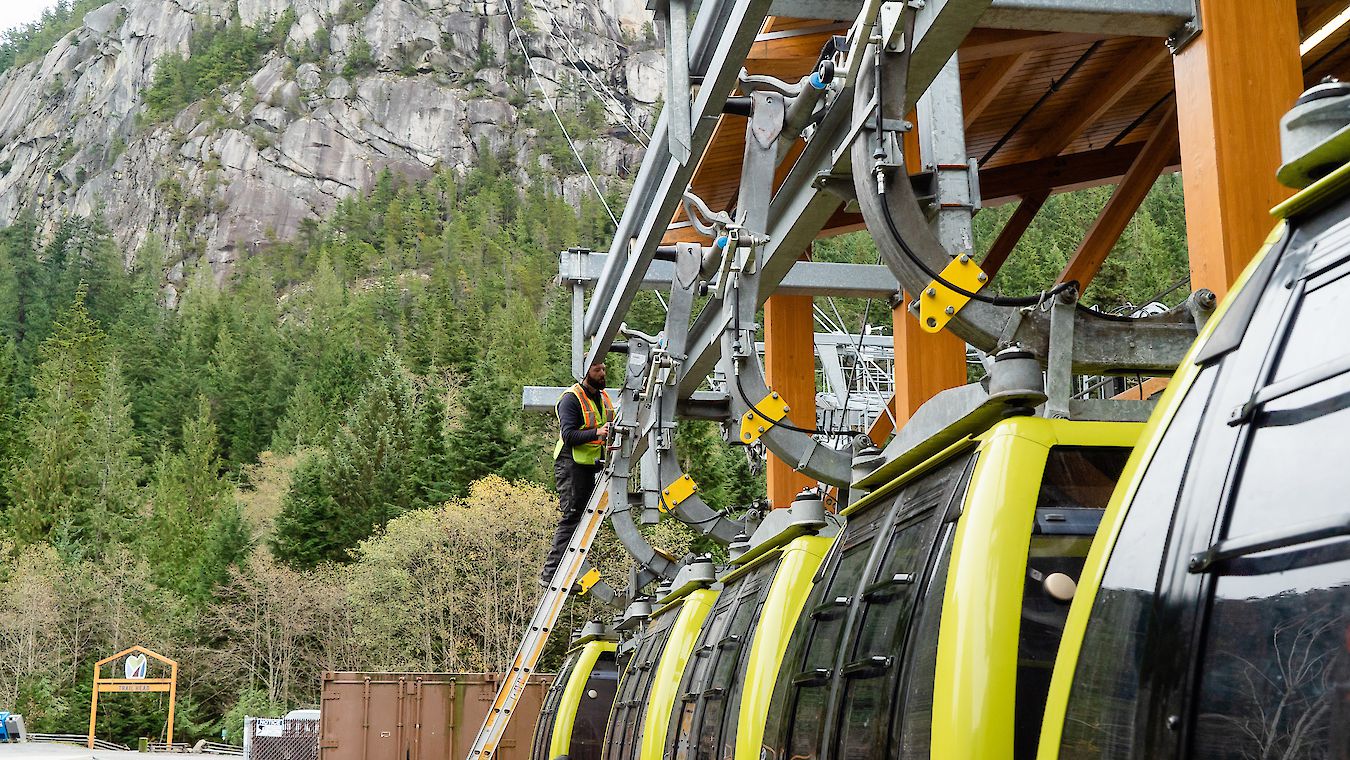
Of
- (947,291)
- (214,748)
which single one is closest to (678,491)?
(947,291)

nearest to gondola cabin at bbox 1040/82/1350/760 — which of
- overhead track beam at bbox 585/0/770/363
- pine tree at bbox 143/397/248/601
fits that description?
overhead track beam at bbox 585/0/770/363

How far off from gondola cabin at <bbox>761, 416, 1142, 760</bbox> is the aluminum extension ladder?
995 centimetres

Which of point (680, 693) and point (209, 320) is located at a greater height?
point (209, 320)

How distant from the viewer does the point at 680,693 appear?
761cm

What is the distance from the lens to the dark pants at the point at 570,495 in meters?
15.7

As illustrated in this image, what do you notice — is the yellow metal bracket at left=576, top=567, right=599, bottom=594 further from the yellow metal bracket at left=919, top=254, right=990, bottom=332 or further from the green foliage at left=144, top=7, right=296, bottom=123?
the green foliage at left=144, top=7, right=296, bottom=123

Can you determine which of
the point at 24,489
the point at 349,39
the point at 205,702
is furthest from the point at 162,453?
the point at 349,39

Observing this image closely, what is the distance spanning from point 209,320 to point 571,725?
10574 centimetres

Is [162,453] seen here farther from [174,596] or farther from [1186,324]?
[1186,324]

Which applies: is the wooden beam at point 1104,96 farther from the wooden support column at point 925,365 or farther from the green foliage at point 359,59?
the green foliage at point 359,59

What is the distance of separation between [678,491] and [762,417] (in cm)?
374

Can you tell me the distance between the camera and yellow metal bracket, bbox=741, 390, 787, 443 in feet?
25.4

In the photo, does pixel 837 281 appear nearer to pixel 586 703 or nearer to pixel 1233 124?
pixel 586 703

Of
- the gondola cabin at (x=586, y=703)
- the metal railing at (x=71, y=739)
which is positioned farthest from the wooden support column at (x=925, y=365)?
the metal railing at (x=71, y=739)
